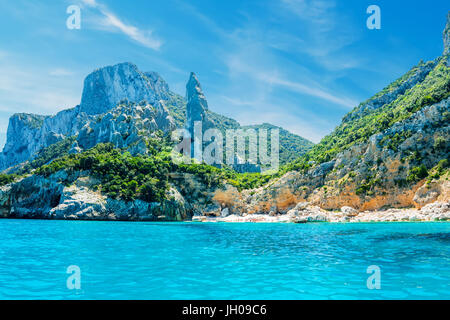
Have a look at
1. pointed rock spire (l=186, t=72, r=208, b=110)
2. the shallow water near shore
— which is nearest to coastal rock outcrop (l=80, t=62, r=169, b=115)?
pointed rock spire (l=186, t=72, r=208, b=110)

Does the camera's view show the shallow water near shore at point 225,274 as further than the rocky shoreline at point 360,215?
No

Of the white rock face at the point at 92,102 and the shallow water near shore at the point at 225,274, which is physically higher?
the white rock face at the point at 92,102

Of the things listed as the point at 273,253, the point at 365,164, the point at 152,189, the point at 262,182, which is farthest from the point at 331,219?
the point at 273,253

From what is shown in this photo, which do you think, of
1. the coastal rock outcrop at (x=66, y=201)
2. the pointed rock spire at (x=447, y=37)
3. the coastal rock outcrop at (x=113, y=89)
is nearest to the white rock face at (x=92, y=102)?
the coastal rock outcrop at (x=113, y=89)

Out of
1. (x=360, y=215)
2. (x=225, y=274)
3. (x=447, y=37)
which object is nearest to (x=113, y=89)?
(x=360, y=215)

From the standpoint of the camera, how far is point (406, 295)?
9.44 m

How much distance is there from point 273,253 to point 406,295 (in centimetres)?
1048

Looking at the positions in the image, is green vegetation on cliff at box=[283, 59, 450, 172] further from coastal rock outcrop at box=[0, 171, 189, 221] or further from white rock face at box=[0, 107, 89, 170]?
white rock face at box=[0, 107, 89, 170]

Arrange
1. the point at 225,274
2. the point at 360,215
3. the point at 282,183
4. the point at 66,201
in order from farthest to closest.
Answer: the point at 282,183
the point at 66,201
the point at 360,215
the point at 225,274

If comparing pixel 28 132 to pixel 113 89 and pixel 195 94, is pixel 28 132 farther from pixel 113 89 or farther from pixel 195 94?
pixel 195 94

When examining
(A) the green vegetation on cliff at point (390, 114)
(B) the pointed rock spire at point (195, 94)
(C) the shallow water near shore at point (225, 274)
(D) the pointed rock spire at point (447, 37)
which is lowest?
(C) the shallow water near shore at point (225, 274)

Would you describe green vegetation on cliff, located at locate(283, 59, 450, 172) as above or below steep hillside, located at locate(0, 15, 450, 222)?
above

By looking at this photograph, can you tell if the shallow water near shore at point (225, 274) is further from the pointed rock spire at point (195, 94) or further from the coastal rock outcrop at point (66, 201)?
the pointed rock spire at point (195, 94)
